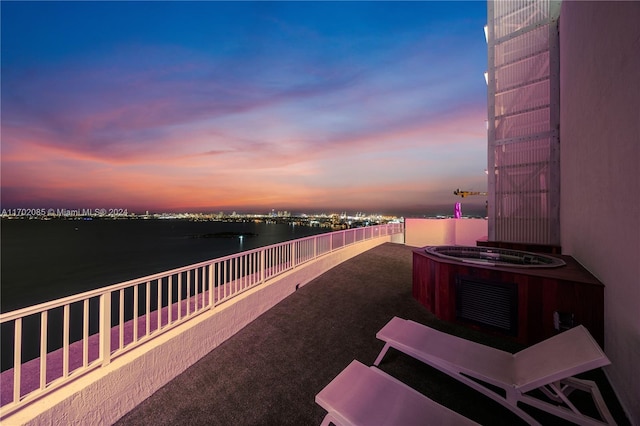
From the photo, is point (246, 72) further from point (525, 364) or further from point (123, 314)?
point (525, 364)

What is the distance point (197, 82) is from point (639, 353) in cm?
1431

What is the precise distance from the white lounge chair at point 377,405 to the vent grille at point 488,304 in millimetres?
2374

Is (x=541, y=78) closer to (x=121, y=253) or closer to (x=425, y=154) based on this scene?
(x=425, y=154)

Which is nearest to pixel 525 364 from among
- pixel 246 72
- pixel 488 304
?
pixel 488 304

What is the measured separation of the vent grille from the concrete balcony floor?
0.20 metres

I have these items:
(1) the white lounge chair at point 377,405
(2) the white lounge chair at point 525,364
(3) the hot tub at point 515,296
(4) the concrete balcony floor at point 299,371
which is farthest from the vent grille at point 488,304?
(1) the white lounge chair at point 377,405

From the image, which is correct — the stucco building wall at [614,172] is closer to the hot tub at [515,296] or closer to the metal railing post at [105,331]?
the hot tub at [515,296]

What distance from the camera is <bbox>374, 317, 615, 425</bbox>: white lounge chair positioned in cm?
182

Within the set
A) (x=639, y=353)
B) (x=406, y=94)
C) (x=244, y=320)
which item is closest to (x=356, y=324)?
(x=244, y=320)

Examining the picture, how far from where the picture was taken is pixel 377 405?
181 centimetres

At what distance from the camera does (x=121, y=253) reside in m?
43.4

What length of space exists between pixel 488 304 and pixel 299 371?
2857mm

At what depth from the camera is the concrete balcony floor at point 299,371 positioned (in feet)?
7.29

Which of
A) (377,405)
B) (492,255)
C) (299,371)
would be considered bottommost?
(299,371)
